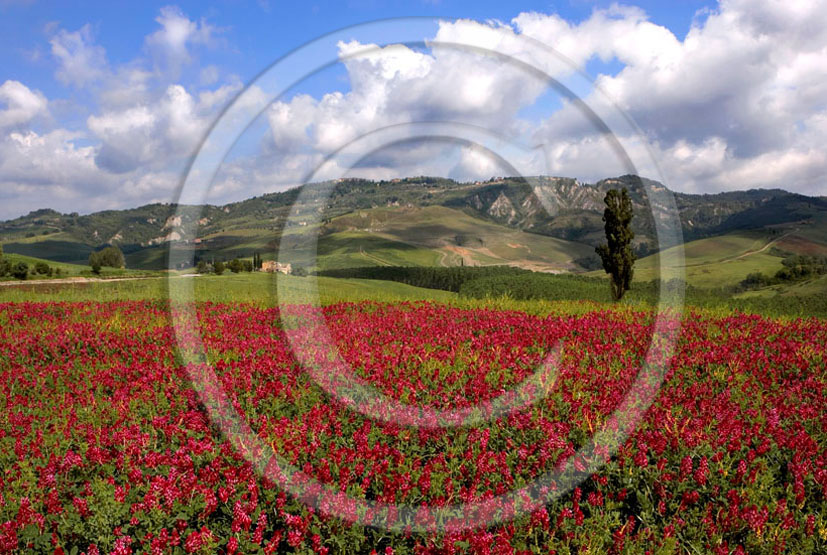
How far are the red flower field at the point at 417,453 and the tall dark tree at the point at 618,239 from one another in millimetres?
14134

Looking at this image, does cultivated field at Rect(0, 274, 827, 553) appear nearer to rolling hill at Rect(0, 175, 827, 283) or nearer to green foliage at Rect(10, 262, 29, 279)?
rolling hill at Rect(0, 175, 827, 283)

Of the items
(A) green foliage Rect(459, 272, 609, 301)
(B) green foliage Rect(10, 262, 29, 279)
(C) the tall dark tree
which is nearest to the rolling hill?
(C) the tall dark tree

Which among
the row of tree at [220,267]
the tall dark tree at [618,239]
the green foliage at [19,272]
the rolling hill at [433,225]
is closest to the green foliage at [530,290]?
the tall dark tree at [618,239]

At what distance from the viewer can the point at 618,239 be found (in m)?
25.8

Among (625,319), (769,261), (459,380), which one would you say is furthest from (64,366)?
(769,261)

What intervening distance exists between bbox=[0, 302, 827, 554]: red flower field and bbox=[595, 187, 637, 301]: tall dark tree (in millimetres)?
14134

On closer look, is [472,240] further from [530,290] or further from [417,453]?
[417,453]

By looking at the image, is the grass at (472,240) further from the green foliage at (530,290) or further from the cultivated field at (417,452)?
the cultivated field at (417,452)

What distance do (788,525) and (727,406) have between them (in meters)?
2.82

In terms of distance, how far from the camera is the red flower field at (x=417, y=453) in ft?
16.1

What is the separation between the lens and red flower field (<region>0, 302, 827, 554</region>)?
4.92 meters

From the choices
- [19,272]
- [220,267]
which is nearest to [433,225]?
[220,267]

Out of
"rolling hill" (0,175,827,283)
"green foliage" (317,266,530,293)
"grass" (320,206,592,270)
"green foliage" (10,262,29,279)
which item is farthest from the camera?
"grass" (320,206,592,270)

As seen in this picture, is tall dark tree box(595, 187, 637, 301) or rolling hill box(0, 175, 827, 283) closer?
rolling hill box(0, 175, 827, 283)
